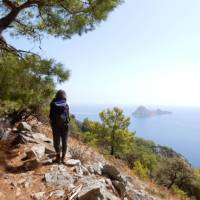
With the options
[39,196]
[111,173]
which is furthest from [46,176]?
[111,173]

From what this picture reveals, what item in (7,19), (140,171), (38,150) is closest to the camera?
(7,19)

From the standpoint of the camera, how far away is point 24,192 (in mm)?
6113

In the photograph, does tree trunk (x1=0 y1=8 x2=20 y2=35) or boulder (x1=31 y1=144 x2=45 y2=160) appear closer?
tree trunk (x1=0 y1=8 x2=20 y2=35)

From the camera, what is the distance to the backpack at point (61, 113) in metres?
7.61

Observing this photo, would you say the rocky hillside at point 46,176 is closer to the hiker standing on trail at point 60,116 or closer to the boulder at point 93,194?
the boulder at point 93,194

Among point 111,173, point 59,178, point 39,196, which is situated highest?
point 59,178

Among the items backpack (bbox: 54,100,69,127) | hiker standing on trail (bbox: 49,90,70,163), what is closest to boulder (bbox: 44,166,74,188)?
hiker standing on trail (bbox: 49,90,70,163)

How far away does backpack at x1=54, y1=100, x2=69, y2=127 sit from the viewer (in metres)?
7.61

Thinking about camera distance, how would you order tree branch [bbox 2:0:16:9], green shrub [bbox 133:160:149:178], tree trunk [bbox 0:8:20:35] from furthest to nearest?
green shrub [bbox 133:160:149:178], tree branch [bbox 2:0:16:9], tree trunk [bbox 0:8:20:35]

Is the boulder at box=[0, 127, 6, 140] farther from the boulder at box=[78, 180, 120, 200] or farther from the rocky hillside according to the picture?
the boulder at box=[78, 180, 120, 200]

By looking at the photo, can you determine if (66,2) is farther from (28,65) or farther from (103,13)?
(28,65)

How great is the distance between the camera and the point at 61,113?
25.2 ft

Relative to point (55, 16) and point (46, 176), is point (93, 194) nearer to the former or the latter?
point (46, 176)

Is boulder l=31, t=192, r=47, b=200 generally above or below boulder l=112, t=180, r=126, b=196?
above
